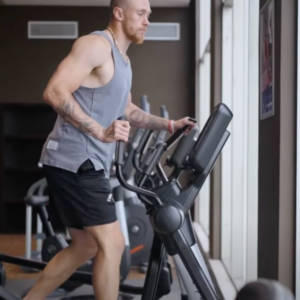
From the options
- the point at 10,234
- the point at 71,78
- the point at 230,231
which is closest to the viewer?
the point at 71,78

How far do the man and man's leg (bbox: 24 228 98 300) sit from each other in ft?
0.29

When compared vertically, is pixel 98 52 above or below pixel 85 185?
above

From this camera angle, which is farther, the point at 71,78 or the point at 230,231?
the point at 230,231

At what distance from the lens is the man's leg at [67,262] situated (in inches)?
82.7

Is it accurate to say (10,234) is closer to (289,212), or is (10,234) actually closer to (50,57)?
(50,57)

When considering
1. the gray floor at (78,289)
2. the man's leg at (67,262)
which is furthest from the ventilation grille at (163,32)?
the man's leg at (67,262)

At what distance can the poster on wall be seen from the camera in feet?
5.92

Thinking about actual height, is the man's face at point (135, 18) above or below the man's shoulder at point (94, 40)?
above

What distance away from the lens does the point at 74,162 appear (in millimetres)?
1945

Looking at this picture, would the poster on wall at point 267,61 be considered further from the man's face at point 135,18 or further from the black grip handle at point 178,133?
the man's face at point 135,18

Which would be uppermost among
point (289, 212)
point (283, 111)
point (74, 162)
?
point (283, 111)

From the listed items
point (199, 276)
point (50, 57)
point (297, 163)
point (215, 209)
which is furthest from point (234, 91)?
point (50, 57)

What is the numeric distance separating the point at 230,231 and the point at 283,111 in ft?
6.78

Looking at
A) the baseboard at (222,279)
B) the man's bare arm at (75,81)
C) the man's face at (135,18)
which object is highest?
the man's face at (135,18)
